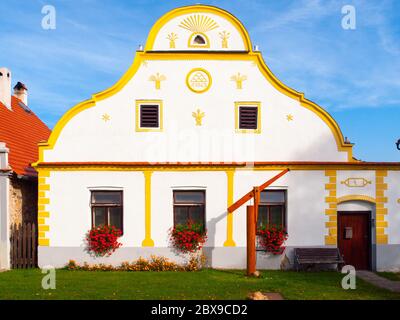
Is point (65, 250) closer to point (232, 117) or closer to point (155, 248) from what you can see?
point (155, 248)

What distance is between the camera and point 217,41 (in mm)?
14164

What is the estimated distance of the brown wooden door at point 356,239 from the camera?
1402 cm

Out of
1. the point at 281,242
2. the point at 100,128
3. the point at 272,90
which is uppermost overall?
the point at 272,90

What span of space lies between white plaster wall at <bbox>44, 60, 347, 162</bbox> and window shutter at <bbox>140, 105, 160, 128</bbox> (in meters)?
0.28

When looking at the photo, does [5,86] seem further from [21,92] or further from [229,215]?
[229,215]

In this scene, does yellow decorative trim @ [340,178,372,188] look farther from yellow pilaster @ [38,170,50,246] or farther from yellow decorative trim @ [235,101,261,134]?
yellow pilaster @ [38,170,50,246]

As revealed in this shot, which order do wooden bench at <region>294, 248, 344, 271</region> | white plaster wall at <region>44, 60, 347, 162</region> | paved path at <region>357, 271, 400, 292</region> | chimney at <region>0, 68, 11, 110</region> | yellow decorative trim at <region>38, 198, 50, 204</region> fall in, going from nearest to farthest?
paved path at <region>357, 271, 400, 292</region>, wooden bench at <region>294, 248, 344, 271</region>, yellow decorative trim at <region>38, 198, 50, 204</region>, white plaster wall at <region>44, 60, 347, 162</region>, chimney at <region>0, 68, 11, 110</region>

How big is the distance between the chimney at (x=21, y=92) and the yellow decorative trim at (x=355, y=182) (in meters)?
18.2

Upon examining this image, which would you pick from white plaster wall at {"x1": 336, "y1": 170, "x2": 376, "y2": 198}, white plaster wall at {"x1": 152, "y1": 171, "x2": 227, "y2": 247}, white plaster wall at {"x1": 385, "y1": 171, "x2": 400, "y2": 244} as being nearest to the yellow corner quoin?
white plaster wall at {"x1": 336, "y1": 170, "x2": 376, "y2": 198}

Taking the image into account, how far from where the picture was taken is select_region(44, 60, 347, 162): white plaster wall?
13922 millimetres

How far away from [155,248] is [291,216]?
464 centimetres

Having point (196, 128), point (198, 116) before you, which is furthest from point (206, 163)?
point (198, 116)

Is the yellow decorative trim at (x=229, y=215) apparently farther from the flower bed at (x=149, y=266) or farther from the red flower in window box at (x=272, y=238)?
the flower bed at (x=149, y=266)

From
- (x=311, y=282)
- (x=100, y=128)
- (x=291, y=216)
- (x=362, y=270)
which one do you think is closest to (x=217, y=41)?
(x=100, y=128)
